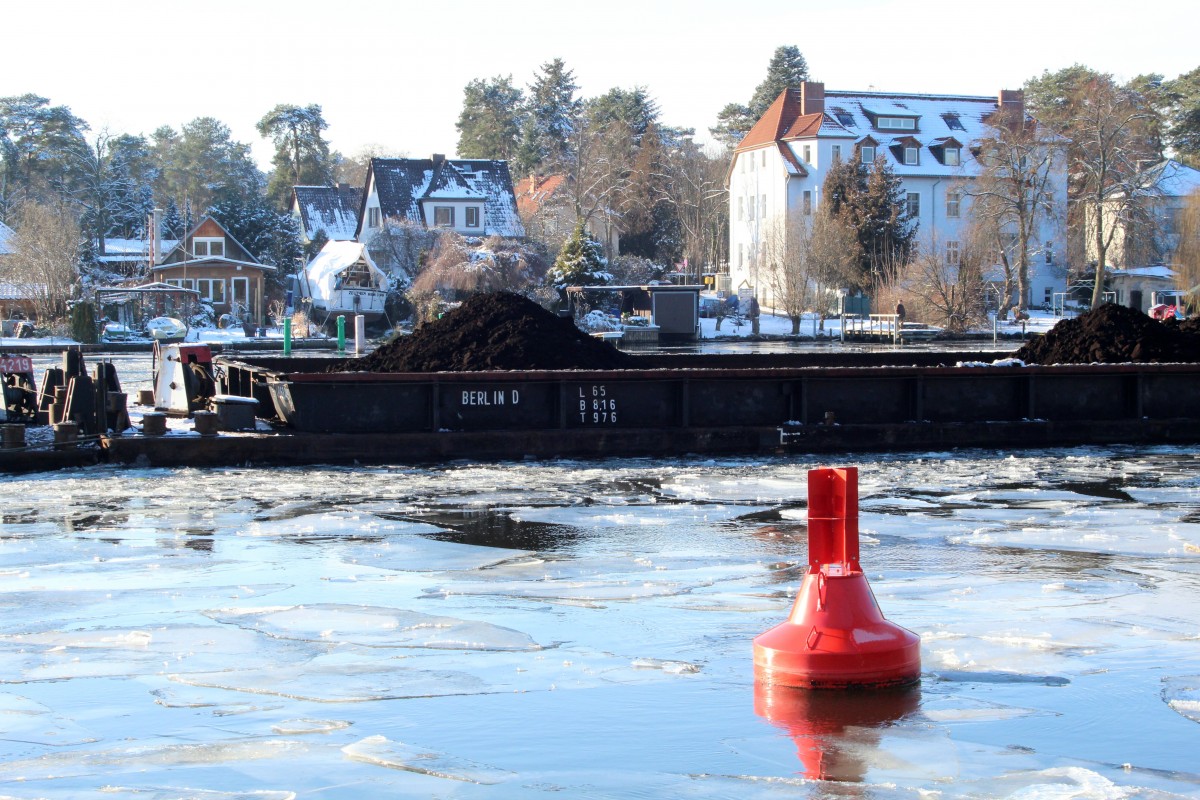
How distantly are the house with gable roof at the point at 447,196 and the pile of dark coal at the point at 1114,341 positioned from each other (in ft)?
182

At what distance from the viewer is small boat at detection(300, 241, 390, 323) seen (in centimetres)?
6000

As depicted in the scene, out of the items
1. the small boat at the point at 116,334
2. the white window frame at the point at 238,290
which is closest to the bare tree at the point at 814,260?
the small boat at the point at 116,334

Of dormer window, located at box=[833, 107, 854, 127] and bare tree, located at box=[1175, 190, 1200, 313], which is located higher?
dormer window, located at box=[833, 107, 854, 127]

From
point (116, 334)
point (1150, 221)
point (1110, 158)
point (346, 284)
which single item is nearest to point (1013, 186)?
point (1110, 158)

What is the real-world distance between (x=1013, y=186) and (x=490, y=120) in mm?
52166

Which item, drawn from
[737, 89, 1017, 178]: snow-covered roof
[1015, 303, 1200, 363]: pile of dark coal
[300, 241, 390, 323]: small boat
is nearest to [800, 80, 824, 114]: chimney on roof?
[737, 89, 1017, 178]: snow-covered roof

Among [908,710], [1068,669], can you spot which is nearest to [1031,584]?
[1068,669]

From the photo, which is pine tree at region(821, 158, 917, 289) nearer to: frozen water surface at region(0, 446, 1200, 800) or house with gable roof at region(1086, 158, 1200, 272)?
house with gable roof at region(1086, 158, 1200, 272)

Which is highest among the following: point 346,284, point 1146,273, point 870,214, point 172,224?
point 172,224

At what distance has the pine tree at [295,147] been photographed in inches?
4134

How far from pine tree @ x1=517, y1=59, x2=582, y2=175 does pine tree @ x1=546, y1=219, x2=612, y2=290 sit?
3483 cm

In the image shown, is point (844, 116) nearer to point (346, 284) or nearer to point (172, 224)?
point (346, 284)

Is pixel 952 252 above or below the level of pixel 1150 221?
below

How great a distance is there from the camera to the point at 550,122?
96688mm
